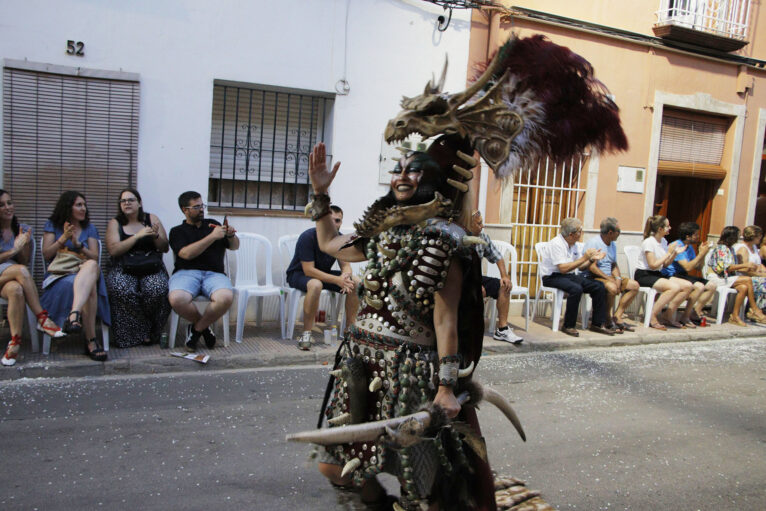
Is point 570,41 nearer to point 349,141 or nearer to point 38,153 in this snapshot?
point 349,141

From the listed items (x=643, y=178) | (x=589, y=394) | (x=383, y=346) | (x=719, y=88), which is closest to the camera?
(x=383, y=346)

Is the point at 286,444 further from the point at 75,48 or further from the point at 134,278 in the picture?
the point at 75,48

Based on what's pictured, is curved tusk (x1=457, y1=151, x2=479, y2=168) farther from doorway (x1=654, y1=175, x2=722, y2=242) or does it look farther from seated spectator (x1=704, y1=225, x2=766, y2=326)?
doorway (x1=654, y1=175, x2=722, y2=242)

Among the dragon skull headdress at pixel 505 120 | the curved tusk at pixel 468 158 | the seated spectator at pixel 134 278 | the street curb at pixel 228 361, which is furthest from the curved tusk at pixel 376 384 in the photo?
the seated spectator at pixel 134 278

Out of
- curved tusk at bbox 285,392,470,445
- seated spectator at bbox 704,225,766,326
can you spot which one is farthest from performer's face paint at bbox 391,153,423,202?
seated spectator at bbox 704,225,766,326

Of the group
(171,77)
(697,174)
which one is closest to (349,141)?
(171,77)

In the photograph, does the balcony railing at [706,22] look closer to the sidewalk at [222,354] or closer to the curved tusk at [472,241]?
the sidewalk at [222,354]

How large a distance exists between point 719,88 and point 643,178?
8.24 feet

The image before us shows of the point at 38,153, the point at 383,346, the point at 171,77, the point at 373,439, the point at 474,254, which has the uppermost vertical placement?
the point at 171,77

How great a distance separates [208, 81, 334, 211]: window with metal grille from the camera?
8133 millimetres

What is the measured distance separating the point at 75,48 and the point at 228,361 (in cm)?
377

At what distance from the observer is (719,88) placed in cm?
1184

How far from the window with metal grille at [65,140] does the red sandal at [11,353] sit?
51.9 inches

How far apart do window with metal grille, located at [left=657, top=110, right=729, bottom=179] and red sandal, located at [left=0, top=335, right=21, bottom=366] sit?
10222 millimetres
